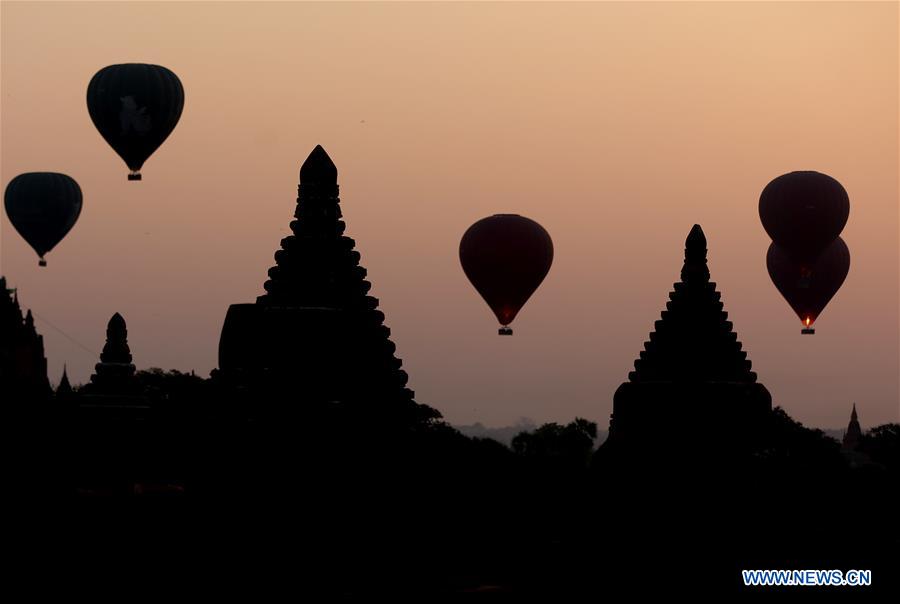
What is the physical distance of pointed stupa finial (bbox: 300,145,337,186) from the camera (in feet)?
158

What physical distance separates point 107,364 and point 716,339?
25.2 m

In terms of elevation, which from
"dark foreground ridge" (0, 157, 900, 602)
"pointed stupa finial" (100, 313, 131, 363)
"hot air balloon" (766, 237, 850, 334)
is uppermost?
"hot air balloon" (766, 237, 850, 334)

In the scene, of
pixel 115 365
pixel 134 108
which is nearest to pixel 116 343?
pixel 115 365

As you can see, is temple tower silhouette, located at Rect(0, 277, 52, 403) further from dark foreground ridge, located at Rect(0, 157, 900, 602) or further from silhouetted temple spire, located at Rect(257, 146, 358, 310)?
silhouetted temple spire, located at Rect(257, 146, 358, 310)

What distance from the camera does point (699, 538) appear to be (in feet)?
172

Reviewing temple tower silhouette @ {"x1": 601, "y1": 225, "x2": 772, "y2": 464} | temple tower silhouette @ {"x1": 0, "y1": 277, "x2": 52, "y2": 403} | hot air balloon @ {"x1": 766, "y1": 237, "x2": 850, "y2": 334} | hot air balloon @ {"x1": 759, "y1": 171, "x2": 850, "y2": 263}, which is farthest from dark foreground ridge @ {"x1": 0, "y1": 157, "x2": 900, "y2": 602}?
temple tower silhouette @ {"x1": 0, "y1": 277, "x2": 52, "y2": 403}

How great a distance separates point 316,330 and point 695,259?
16364mm

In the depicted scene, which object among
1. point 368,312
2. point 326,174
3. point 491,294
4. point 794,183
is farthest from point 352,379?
point 794,183

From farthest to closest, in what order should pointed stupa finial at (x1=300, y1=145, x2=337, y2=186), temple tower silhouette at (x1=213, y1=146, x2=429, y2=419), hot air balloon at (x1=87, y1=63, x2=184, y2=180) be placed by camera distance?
hot air balloon at (x1=87, y1=63, x2=184, y2=180) → pointed stupa finial at (x1=300, y1=145, x2=337, y2=186) → temple tower silhouette at (x1=213, y1=146, x2=429, y2=419)

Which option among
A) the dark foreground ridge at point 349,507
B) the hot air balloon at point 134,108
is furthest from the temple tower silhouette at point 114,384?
the dark foreground ridge at point 349,507

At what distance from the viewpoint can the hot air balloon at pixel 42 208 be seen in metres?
79.8

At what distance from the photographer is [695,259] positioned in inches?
2324

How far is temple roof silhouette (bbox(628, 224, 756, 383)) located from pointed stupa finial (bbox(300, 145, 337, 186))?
527 inches

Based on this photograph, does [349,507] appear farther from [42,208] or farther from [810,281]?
[42,208]
